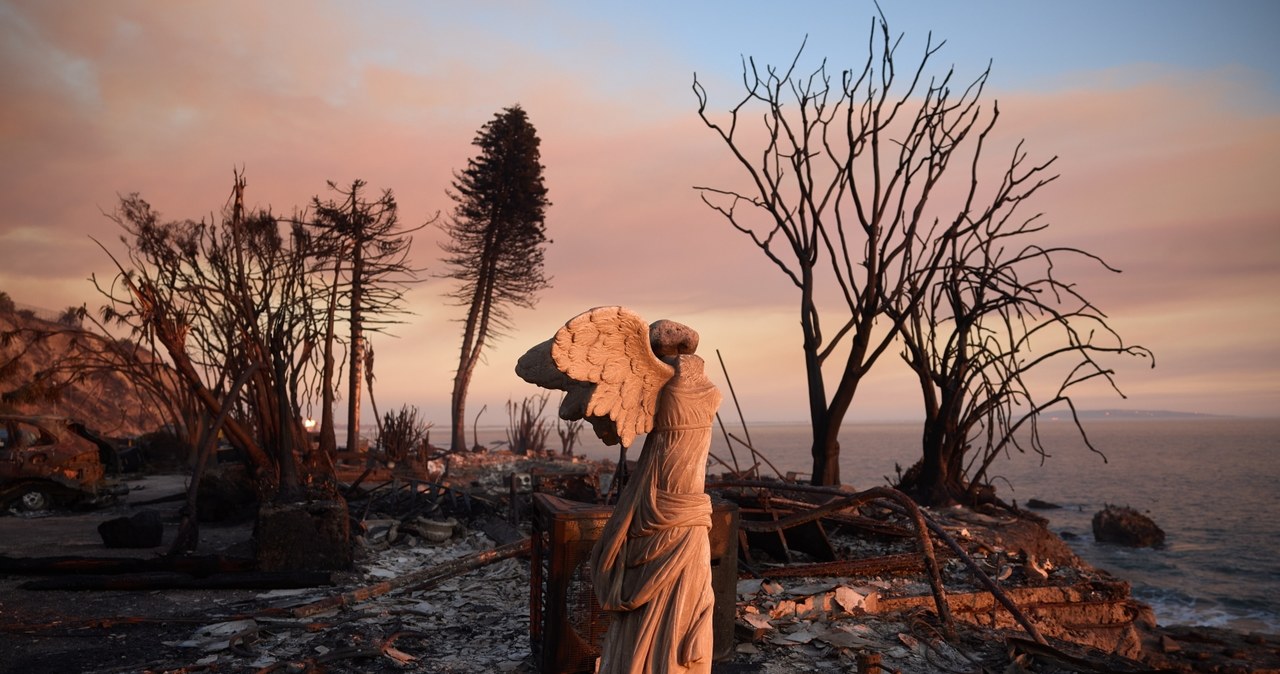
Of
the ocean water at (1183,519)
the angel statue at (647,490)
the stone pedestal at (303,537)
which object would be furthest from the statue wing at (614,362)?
the ocean water at (1183,519)

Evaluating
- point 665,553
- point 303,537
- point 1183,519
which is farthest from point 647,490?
point 1183,519

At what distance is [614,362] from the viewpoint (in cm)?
374

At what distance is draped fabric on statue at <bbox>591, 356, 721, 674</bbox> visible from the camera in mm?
3666

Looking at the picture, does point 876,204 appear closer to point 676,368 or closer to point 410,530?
point 410,530

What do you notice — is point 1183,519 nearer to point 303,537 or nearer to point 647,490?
point 303,537

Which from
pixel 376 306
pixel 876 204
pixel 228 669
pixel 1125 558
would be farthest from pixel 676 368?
pixel 1125 558

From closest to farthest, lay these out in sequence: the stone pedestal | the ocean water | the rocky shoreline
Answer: the rocky shoreline < the stone pedestal < the ocean water

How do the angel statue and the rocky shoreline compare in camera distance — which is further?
the rocky shoreline

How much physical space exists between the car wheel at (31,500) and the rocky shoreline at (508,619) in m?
3.92

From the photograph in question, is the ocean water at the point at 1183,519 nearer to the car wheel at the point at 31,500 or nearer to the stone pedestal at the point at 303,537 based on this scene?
the stone pedestal at the point at 303,537

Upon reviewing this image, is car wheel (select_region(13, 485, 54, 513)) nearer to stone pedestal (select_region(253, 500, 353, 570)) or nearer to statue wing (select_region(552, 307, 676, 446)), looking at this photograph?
stone pedestal (select_region(253, 500, 353, 570))

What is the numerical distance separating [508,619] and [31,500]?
1086cm

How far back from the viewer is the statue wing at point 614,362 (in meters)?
3.70

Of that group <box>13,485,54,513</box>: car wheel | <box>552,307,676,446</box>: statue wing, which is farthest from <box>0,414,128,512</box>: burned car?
<box>552,307,676,446</box>: statue wing
